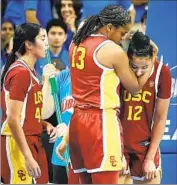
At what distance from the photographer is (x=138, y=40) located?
4434 mm

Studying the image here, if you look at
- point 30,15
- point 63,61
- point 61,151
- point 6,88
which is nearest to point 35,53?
point 6,88

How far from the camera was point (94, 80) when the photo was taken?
4129 millimetres

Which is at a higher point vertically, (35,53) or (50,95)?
(35,53)

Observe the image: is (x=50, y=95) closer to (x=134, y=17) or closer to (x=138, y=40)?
(x=138, y=40)

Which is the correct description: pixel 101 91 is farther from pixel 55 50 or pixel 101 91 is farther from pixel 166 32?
pixel 55 50

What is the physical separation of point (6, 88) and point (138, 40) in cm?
101

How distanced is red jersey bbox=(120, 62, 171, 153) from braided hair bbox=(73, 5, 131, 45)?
48 centimetres

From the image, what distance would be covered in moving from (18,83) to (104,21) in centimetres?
78

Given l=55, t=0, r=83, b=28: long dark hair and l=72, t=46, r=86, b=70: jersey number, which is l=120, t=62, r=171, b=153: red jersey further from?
l=55, t=0, r=83, b=28: long dark hair

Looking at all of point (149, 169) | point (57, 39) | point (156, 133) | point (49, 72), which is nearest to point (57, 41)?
point (57, 39)

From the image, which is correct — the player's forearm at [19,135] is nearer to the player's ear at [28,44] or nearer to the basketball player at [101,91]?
the basketball player at [101,91]

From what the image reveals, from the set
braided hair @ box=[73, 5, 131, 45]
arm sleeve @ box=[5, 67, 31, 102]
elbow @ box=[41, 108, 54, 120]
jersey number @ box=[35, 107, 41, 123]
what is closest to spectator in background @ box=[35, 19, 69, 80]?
elbow @ box=[41, 108, 54, 120]

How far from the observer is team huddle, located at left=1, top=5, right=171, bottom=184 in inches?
162

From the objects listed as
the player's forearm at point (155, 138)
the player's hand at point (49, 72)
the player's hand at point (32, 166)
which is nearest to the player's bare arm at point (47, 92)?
the player's hand at point (49, 72)
